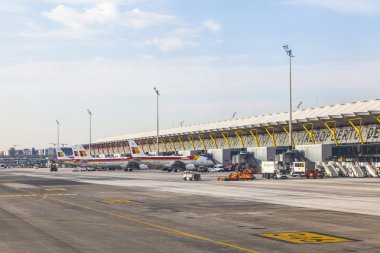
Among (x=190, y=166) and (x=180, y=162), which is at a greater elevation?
(x=180, y=162)

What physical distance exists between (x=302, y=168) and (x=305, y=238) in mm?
65439

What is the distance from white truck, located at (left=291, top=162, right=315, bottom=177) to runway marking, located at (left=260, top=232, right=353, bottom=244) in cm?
6342

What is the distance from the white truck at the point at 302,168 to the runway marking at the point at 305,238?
6342cm

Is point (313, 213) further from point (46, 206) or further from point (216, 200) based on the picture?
point (46, 206)

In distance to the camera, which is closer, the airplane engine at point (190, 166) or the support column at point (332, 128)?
the support column at point (332, 128)

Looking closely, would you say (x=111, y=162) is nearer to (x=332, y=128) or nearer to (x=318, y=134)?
(x=318, y=134)

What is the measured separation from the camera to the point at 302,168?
86.5 m

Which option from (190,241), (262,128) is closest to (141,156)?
(262,128)

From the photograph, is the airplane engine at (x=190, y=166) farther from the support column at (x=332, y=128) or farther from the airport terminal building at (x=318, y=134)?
the support column at (x=332, y=128)

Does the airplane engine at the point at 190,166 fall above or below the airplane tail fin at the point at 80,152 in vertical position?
below

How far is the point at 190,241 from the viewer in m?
21.5

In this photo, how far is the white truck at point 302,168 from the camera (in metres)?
86.1

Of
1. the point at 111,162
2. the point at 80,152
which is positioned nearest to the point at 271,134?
the point at 111,162

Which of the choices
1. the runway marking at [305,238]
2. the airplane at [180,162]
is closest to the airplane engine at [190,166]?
the airplane at [180,162]
